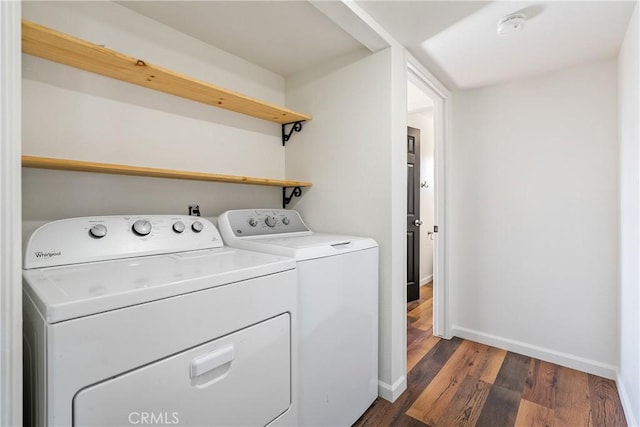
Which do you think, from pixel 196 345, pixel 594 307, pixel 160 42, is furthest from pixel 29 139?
pixel 594 307

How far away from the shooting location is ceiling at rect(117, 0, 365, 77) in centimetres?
144

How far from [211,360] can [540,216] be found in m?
2.29

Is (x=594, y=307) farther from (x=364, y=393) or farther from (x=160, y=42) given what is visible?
(x=160, y=42)

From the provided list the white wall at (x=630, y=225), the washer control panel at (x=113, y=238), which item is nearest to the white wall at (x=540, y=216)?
the white wall at (x=630, y=225)

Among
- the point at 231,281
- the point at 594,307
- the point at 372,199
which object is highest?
the point at 372,199

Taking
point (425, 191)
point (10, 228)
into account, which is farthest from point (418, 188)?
point (10, 228)

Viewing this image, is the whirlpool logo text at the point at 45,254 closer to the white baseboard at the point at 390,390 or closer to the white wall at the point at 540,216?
the white baseboard at the point at 390,390

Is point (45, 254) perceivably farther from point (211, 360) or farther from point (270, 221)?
point (270, 221)

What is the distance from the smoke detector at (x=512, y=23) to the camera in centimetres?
144

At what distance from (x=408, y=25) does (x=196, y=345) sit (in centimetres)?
171

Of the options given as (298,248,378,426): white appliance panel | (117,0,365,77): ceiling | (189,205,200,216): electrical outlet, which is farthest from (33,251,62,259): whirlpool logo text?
(117,0,365,77): ceiling

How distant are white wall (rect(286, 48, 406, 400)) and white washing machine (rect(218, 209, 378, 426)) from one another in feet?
0.36

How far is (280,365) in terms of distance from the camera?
111cm

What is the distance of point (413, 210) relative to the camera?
339 centimetres
